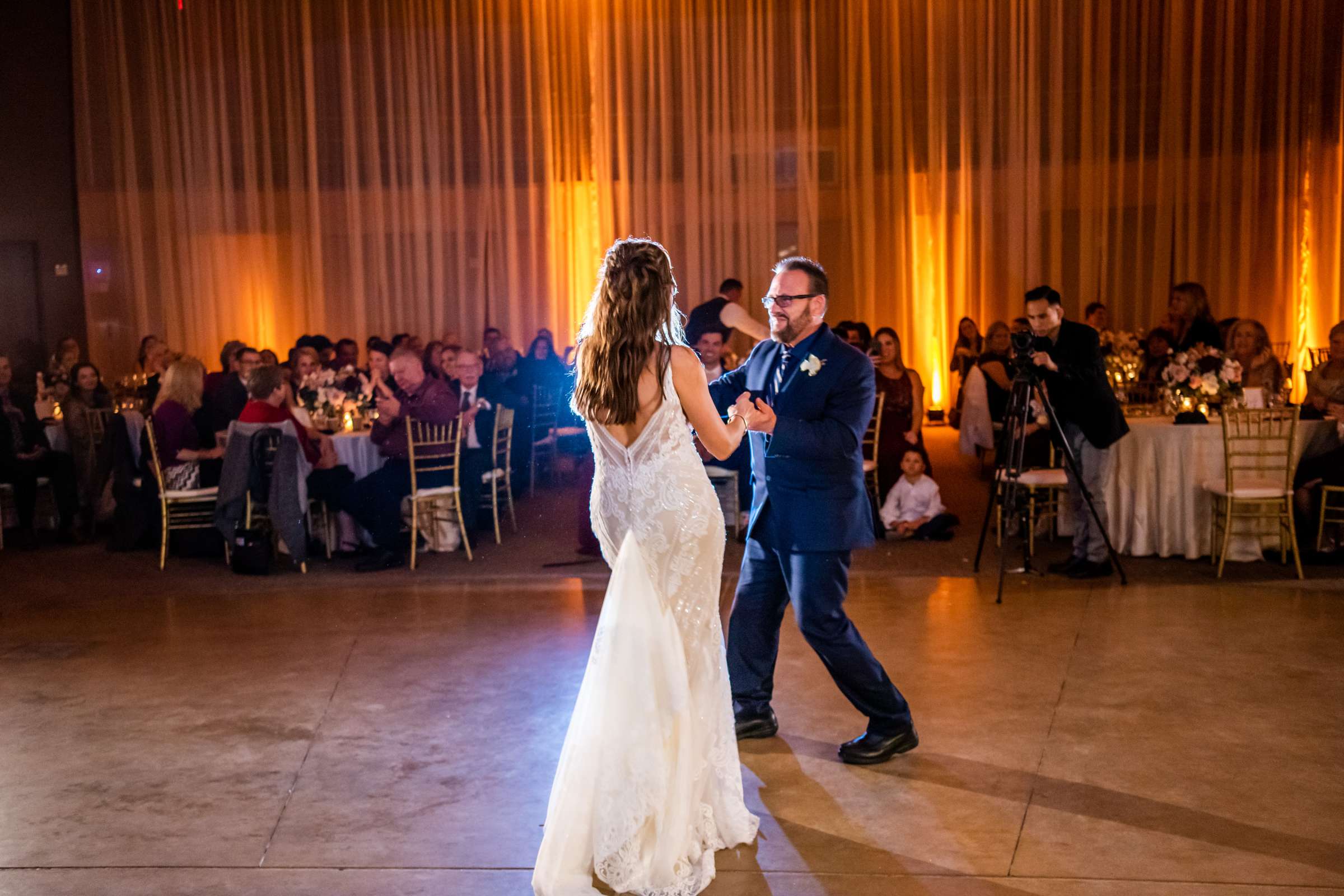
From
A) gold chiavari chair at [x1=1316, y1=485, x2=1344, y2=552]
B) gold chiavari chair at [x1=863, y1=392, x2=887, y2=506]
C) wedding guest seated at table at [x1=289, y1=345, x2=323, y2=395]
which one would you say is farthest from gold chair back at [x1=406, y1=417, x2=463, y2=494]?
gold chiavari chair at [x1=1316, y1=485, x2=1344, y2=552]

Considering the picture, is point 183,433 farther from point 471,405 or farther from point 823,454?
point 823,454

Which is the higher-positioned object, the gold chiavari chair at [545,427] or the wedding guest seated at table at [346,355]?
the wedding guest seated at table at [346,355]

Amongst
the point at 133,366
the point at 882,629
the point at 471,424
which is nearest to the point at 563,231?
the point at 133,366

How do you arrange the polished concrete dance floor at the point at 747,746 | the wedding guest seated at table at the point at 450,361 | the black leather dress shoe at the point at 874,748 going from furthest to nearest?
the wedding guest seated at table at the point at 450,361 → the black leather dress shoe at the point at 874,748 → the polished concrete dance floor at the point at 747,746

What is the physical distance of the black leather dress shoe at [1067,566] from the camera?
6.65 metres

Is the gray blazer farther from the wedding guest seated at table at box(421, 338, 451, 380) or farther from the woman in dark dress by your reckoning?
the woman in dark dress

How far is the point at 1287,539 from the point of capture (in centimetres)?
684

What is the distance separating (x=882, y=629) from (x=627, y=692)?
275cm

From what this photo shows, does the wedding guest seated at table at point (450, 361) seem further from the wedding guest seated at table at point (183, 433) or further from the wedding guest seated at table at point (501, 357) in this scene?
the wedding guest seated at table at point (183, 433)

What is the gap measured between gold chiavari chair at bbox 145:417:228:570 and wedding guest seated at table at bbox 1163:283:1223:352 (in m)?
6.59

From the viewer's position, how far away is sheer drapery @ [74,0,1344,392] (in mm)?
13062

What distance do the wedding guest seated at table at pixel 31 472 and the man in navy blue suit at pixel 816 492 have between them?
6453mm

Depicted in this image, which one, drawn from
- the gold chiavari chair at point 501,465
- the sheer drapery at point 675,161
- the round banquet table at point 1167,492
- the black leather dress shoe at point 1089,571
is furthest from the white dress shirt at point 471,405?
the sheer drapery at point 675,161

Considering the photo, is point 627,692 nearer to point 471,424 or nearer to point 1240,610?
point 1240,610
